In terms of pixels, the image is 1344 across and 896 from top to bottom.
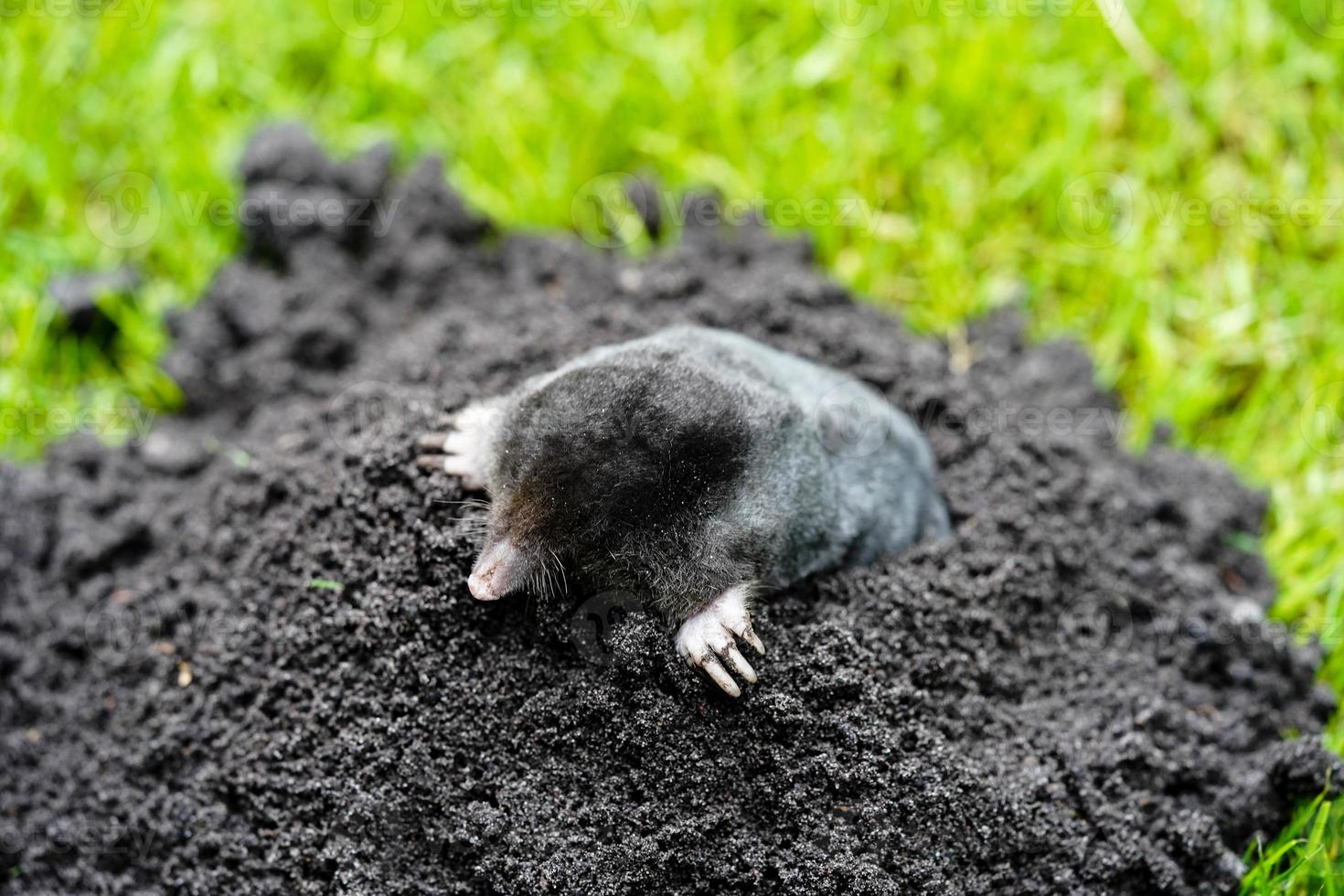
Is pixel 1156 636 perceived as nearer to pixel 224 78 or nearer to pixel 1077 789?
pixel 1077 789

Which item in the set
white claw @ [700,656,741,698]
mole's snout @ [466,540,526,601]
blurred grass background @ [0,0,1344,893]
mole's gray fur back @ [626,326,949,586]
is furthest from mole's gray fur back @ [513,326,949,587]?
blurred grass background @ [0,0,1344,893]

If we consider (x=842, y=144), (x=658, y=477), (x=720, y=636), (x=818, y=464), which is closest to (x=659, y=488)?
(x=658, y=477)

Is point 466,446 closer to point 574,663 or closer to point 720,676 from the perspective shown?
point 574,663

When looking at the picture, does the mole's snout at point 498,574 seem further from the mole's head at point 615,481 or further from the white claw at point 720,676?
the white claw at point 720,676

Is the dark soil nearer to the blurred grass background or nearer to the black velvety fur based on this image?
the black velvety fur

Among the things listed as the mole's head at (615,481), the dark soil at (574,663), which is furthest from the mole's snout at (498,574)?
the dark soil at (574,663)

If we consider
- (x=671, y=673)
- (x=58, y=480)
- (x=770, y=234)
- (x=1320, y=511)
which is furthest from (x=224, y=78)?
(x=1320, y=511)

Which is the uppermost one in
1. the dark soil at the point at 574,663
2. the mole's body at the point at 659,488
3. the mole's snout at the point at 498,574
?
the mole's body at the point at 659,488
